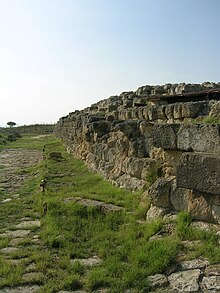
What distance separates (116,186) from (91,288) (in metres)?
4.43

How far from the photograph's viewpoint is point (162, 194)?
5.57 m

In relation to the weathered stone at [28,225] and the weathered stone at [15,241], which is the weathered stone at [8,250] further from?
the weathered stone at [28,225]

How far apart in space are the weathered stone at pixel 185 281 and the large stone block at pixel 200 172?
115 cm

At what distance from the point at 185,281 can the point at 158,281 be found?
278mm

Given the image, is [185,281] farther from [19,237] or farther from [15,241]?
[19,237]

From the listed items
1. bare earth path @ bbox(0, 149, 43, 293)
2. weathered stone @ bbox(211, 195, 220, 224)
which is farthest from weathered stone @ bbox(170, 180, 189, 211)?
bare earth path @ bbox(0, 149, 43, 293)

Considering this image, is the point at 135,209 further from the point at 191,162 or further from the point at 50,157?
the point at 50,157

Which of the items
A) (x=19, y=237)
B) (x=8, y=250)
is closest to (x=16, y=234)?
(x=19, y=237)

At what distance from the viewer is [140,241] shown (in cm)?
495

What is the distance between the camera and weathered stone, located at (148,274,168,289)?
382 centimetres

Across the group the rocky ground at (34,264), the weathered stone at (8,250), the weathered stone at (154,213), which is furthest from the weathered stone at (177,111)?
the weathered stone at (8,250)

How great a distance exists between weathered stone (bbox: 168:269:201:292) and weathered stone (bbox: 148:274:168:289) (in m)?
0.06

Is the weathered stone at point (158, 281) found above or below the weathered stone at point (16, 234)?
above

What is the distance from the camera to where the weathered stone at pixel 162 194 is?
18.2 feet
